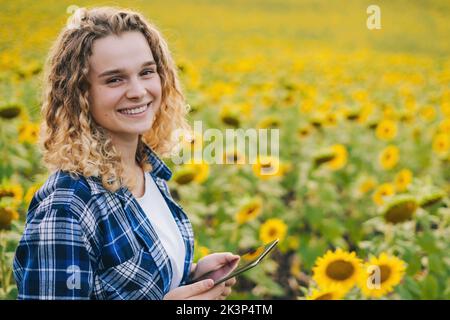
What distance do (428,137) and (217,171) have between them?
3.72 ft

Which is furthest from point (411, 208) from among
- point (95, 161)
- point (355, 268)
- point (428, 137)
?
point (428, 137)

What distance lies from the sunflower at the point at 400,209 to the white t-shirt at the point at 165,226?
0.68m

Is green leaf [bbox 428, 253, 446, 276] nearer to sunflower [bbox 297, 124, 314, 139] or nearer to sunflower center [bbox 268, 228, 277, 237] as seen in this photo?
sunflower center [bbox 268, 228, 277, 237]

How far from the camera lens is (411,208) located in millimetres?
1575

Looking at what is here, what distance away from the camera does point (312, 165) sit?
2.46 meters

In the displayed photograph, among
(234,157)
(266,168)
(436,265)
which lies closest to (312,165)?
(266,168)

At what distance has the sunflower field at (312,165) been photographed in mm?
1582

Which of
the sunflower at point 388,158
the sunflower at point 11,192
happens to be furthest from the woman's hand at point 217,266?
the sunflower at point 388,158

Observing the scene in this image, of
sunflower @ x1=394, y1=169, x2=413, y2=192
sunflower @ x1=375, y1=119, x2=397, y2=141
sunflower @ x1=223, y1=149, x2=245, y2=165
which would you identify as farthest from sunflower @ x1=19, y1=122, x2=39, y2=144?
sunflower @ x1=375, y1=119, x2=397, y2=141

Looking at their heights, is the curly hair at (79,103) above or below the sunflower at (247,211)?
above

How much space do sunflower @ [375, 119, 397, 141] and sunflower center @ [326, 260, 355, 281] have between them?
138cm

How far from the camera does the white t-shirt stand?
3.58 feet

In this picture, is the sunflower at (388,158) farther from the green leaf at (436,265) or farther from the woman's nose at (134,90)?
the woman's nose at (134,90)

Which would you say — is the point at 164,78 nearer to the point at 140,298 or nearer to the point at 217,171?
the point at 140,298
